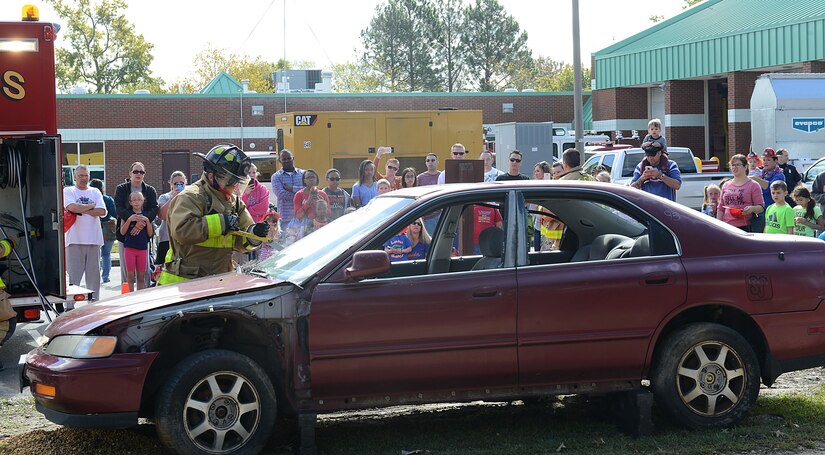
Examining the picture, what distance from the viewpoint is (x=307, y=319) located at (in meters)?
5.70

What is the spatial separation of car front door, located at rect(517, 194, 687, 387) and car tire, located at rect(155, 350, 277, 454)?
1573 mm

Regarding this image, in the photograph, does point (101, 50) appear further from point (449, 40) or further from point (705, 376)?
point (705, 376)

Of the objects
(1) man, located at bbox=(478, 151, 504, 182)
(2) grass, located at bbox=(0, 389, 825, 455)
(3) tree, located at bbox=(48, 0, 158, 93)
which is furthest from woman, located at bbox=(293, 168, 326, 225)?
(3) tree, located at bbox=(48, 0, 158, 93)

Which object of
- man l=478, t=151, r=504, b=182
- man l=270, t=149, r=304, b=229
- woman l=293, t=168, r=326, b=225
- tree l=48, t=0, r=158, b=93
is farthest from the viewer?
tree l=48, t=0, r=158, b=93

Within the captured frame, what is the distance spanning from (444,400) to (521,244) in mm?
1071

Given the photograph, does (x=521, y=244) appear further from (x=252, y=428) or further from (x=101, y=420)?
(x=101, y=420)

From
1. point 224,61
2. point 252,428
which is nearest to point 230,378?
point 252,428

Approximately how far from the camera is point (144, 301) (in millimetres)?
5867

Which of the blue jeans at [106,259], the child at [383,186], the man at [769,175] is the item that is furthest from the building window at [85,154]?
the man at [769,175]

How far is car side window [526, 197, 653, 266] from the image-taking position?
6.38 m

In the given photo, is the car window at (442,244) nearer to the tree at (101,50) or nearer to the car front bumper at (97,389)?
the car front bumper at (97,389)

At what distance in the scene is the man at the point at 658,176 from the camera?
10.8 m

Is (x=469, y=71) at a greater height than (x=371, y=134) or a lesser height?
greater

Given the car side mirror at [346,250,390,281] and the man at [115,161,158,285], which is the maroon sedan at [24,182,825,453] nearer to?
the car side mirror at [346,250,390,281]
